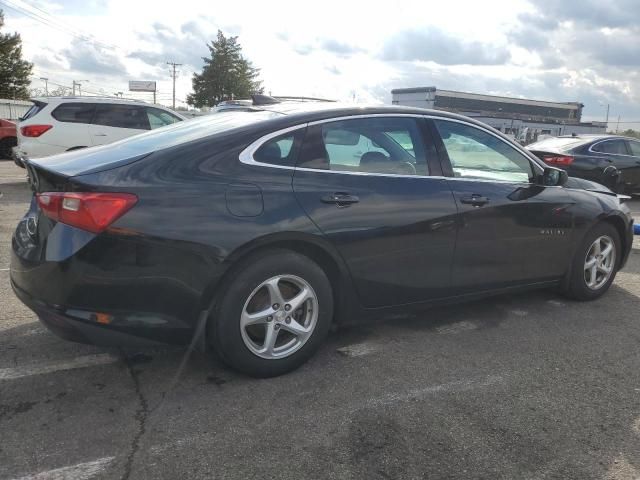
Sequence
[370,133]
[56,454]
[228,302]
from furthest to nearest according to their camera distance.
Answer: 1. [370,133]
2. [228,302]
3. [56,454]

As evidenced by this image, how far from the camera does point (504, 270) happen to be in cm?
404

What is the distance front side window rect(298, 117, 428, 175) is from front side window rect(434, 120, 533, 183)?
0.27 metres

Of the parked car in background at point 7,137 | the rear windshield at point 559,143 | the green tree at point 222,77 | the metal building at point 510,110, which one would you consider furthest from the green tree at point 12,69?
the rear windshield at point 559,143

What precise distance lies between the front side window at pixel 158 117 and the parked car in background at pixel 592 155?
283 inches

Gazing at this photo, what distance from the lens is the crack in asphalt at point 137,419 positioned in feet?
7.62

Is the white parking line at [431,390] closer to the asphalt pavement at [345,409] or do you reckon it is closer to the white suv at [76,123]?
the asphalt pavement at [345,409]

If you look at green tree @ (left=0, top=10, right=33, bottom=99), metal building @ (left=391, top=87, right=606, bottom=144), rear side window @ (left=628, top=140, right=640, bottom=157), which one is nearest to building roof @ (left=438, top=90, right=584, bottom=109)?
metal building @ (left=391, top=87, right=606, bottom=144)

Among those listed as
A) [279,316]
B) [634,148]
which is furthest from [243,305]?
[634,148]

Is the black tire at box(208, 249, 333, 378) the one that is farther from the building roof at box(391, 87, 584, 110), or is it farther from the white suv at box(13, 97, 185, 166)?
the building roof at box(391, 87, 584, 110)

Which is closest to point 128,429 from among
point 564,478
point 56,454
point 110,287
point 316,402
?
point 56,454

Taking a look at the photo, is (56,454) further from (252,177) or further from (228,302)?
(252,177)

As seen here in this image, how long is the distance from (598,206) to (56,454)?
A: 427cm

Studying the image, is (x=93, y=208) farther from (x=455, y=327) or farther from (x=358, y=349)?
(x=455, y=327)

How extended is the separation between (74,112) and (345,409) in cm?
958
